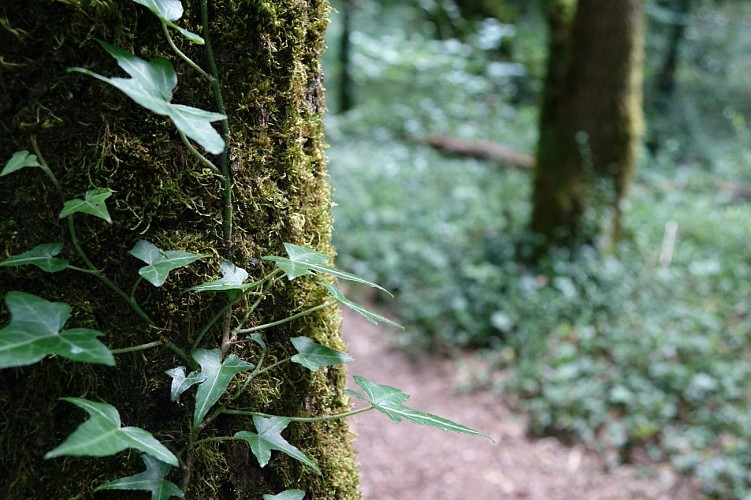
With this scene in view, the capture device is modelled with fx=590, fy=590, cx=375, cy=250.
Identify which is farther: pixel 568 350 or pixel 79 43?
pixel 568 350

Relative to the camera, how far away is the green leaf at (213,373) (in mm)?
847

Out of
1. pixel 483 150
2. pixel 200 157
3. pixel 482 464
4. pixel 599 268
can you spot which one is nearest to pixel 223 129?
pixel 200 157

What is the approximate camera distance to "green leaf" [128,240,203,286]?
85 cm

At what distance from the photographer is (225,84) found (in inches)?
37.5

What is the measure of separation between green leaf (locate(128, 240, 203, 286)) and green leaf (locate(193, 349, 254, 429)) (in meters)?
0.14

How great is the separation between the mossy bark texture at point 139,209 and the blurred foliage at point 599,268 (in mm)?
3697

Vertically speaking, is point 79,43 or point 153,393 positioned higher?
point 79,43

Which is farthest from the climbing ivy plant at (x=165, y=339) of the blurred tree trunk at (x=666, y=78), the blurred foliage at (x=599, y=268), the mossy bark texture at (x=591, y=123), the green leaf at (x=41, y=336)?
the blurred tree trunk at (x=666, y=78)

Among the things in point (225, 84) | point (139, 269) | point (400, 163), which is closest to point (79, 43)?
point (225, 84)

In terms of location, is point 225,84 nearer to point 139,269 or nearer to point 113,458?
point 139,269

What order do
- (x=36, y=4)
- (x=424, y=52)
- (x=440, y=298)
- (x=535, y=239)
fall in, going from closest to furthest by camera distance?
(x=36, y=4) < (x=440, y=298) < (x=535, y=239) < (x=424, y=52)

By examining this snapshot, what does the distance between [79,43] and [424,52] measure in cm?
1228

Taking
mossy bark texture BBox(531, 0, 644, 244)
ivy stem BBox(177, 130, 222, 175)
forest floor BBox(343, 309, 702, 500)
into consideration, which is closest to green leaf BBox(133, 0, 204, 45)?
ivy stem BBox(177, 130, 222, 175)

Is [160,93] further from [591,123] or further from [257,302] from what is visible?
[591,123]
